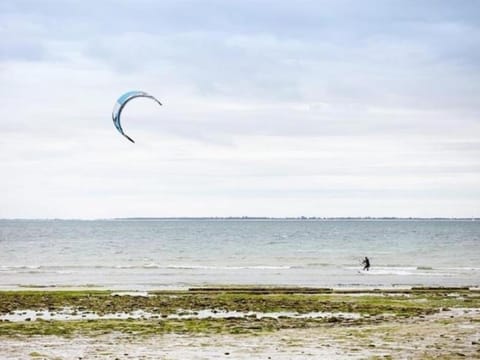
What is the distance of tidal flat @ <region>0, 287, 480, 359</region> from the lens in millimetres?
18781

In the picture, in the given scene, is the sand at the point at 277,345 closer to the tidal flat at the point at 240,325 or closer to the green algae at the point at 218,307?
the tidal flat at the point at 240,325

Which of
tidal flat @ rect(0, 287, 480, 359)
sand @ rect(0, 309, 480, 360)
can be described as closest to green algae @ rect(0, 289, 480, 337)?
tidal flat @ rect(0, 287, 480, 359)

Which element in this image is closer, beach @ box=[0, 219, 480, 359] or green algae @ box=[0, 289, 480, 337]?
beach @ box=[0, 219, 480, 359]

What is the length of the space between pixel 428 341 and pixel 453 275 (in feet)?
134

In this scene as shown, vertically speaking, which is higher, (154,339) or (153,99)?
(153,99)

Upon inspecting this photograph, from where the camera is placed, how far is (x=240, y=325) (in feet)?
79.4

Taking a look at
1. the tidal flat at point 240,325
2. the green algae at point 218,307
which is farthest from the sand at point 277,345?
the green algae at point 218,307

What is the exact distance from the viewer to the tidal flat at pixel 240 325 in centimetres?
1878

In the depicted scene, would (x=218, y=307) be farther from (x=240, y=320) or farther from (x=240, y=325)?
(x=240, y=325)

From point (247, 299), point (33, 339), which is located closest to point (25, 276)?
point (247, 299)

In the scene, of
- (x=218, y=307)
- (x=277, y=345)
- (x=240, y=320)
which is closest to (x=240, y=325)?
(x=240, y=320)

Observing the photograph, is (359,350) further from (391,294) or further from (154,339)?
(391,294)

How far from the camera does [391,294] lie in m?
38.5

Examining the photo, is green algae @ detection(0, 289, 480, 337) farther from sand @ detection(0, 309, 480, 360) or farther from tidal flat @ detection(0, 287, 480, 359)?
sand @ detection(0, 309, 480, 360)
